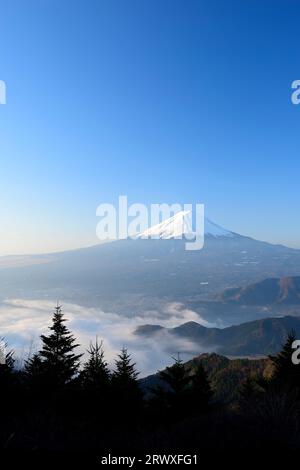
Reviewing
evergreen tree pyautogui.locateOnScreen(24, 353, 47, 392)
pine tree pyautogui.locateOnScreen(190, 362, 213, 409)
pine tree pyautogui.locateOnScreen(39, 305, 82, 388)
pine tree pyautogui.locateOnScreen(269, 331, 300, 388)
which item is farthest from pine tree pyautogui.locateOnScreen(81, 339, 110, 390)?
pine tree pyautogui.locateOnScreen(269, 331, 300, 388)

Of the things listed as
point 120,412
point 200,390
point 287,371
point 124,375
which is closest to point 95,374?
point 124,375

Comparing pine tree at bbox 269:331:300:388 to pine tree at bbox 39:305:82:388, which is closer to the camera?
pine tree at bbox 39:305:82:388

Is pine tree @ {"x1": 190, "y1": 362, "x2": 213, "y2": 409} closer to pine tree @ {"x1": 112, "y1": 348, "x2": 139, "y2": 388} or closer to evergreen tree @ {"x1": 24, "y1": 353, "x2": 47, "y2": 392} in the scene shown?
pine tree @ {"x1": 112, "y1": 348, "x2": 139, "y2": 388}

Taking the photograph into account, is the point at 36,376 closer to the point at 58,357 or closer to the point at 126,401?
the point at 58,357

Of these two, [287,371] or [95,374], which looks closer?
[95,374]

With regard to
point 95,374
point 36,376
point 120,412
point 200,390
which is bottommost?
point 200,390

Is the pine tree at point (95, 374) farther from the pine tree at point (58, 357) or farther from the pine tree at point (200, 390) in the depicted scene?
the pine tree at point (200, 390)

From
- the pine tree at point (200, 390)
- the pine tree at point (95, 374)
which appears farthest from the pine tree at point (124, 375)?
the pine tree at point (200, 390)
